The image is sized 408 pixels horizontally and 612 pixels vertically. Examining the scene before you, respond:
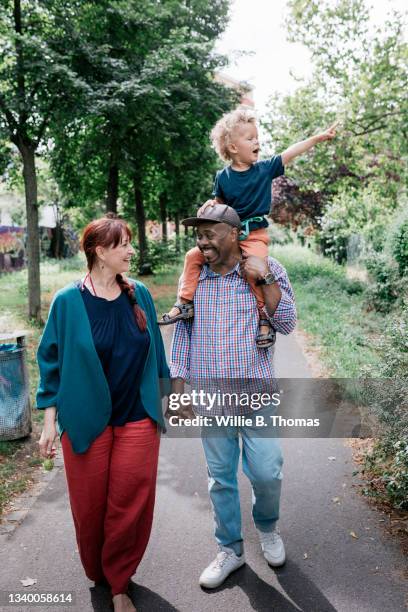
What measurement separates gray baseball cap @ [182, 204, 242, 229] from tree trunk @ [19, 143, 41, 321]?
8.89m

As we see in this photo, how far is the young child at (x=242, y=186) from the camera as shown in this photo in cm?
317

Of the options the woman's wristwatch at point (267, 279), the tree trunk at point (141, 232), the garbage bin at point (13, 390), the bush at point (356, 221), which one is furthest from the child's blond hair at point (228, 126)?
the tree trunk at point (141, 232)

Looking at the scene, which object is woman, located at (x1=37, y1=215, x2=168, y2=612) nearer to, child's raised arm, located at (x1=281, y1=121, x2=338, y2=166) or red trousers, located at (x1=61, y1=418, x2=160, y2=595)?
red trousers, located at (x1=61, y1=418, x2=160, y2=595)

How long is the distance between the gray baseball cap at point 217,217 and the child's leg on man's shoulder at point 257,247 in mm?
212

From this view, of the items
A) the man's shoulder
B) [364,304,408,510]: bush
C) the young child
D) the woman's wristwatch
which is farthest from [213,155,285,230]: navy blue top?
[364,304,408,510]: bush

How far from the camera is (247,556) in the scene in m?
3.50

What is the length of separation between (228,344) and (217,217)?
657mm

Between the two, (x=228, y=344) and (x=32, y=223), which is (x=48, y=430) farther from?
(x=32, y=223)

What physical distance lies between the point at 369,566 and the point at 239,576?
775 mm

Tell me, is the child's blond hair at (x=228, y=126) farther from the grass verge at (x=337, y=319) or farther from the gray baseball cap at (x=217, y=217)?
the grass verge at (x=337, y=319)

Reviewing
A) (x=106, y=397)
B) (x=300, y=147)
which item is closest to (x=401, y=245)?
(x=300, y=147)

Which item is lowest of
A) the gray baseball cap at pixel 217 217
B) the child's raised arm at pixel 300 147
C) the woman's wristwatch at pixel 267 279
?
the woman's wristwatch at pixel 267 279

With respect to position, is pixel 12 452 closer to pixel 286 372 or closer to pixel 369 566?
pixel 369 566

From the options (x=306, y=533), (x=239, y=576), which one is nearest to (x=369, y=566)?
(x=306, y=533)
